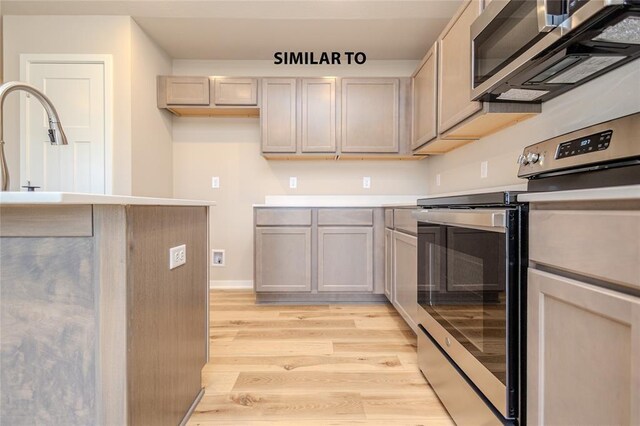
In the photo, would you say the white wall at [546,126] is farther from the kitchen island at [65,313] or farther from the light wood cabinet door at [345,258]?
the kitchen island at [65,313]

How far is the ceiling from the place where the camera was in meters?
2.50

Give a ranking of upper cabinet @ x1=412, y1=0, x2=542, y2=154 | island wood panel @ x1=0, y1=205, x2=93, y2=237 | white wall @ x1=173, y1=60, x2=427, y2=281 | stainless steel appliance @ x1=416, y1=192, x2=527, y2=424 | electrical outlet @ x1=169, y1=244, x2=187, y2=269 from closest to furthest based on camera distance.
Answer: island wood panel @ x1=0, y1=205, x2=93, y2=237, stainless steel appliance @ x1=416, y1=192, x2=527, y2=424, electrical outlet @ x1=169, y1=244, x2=187, y2=269, upper cabinet @ x1=412, y1=0, x2=542, y2=154, white wall @ x1=173, y1=60, x2=427, y2=281

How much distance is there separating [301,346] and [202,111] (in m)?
2.43

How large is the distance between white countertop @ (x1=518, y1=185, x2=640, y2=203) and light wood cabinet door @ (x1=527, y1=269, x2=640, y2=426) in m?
0.18

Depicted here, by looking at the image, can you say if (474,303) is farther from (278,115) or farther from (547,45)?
(278,115)

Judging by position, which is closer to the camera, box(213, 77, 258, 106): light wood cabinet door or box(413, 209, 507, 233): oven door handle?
box(413, 209, 507, 233): oven door handle

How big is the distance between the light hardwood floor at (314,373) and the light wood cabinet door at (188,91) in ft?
6.48

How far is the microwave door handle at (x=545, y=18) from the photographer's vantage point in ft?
3.34

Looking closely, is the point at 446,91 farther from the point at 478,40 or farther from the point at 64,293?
the point at 64,293

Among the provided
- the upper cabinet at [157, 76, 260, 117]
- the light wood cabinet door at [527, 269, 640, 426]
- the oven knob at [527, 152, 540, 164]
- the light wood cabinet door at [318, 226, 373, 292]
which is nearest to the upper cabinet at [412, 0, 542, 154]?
the oven knob at [527, 152, 540, 164]

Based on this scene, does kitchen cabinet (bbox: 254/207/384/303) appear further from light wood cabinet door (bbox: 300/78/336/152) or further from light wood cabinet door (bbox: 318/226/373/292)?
light wood cabinet door (bbox: 300/78/336/152)

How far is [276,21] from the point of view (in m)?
2.66

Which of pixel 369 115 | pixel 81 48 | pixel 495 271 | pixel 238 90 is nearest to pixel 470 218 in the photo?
pixel 495 271

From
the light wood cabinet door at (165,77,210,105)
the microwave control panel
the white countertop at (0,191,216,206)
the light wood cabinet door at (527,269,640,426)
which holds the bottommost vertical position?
the light wood cabinet door at (527,269,640,426)
